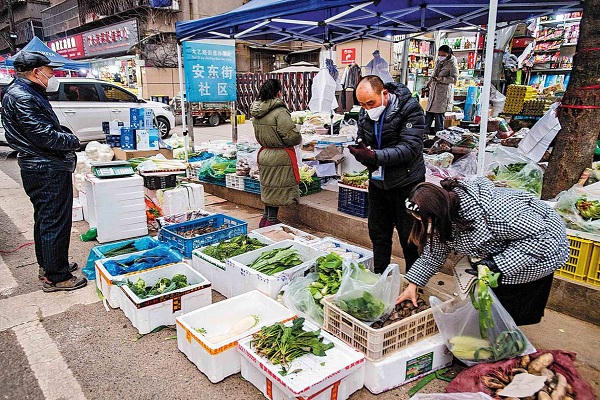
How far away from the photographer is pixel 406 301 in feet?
9.59

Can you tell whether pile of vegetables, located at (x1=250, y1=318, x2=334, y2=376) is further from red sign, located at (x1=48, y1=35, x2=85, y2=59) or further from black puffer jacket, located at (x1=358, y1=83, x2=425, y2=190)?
red sign, located at (x1=48, y1=35, x2=85, y2=59)

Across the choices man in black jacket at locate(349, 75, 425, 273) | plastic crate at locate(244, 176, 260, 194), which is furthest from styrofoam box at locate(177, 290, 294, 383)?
plastic crate at locate(244, 176, 260, 194)

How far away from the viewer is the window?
1183cm

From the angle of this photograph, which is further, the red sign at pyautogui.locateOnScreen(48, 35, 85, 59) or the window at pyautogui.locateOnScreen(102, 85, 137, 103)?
the red sign at pyautogui.locateOnScreen(48, 35, 85, 59)

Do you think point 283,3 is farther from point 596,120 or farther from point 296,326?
point 296,326

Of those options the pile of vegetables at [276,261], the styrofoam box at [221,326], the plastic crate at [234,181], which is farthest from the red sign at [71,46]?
the styrofoam box at [221,326]

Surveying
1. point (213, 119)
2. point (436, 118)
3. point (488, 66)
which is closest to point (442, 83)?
point (436, 118)

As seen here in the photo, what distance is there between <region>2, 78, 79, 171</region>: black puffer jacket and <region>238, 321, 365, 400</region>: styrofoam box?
8.38 ft

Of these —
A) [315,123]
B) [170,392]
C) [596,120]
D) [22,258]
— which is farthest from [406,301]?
[315,123]

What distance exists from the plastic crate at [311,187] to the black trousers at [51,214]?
318 cm

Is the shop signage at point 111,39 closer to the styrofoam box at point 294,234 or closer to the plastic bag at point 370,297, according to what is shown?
the styrofoam box at point 294,234

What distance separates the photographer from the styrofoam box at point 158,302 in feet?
10.7

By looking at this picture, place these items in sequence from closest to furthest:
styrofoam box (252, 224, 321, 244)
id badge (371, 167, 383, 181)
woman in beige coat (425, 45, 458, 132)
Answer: id badge (371, 167, 383, 181) < styrofoam box (252, 224, 321, 244) < woman in beige coat (425, 45, 458, 132)

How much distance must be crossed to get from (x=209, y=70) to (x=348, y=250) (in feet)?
17.9
